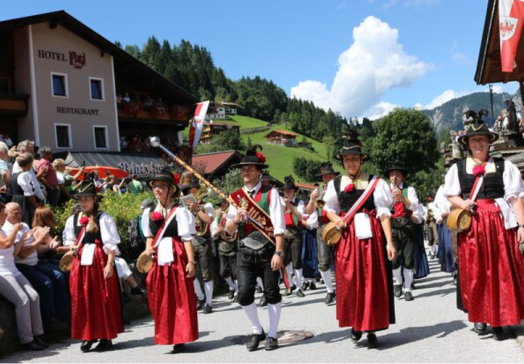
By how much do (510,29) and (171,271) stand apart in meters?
11.9

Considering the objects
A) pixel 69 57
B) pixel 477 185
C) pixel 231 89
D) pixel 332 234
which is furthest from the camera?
pixel 231 89

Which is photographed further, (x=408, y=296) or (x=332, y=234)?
(x=408, y=296)

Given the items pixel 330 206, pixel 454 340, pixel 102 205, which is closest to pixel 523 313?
pixel 454 340

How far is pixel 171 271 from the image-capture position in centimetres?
639

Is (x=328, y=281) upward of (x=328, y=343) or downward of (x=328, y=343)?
upward

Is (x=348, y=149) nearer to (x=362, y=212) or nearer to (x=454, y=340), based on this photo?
(x=362, y=212)

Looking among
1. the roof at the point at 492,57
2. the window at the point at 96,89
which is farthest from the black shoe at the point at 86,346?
the window at the point at 96,89

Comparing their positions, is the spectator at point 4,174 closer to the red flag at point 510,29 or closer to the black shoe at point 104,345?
the black shoe at point 104,345

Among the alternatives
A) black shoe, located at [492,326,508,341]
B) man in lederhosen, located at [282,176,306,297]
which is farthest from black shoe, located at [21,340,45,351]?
black shoe, located at [492,326,508,341]

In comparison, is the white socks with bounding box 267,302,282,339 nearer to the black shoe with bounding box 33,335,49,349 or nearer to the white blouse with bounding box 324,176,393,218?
the white blouse with bounding box 324,176,393,218

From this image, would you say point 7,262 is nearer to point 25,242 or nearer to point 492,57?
point 25,242

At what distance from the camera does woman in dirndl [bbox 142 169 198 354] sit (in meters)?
6.30

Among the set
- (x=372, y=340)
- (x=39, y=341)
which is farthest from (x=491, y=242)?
(x=39, y=341)

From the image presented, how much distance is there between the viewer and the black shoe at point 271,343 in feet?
20.1
